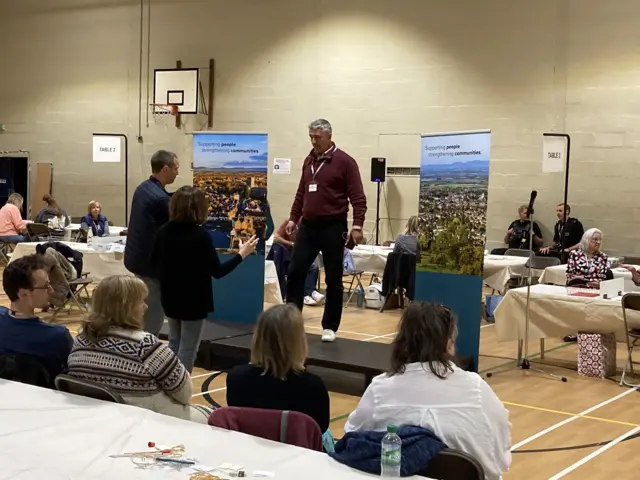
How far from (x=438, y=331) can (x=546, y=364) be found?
4.39 meters

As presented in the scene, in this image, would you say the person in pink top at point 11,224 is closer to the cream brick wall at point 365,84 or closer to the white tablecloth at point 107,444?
the cream brick wall at point 365,84

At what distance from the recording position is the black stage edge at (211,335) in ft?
20.9

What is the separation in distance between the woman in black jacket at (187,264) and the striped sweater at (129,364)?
124cm

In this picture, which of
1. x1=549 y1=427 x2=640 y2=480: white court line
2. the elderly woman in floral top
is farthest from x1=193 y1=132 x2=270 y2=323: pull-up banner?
x1=549 y1=427 x2=640 y2=480: white court line

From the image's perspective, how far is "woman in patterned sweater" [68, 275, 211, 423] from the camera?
3.14 metres

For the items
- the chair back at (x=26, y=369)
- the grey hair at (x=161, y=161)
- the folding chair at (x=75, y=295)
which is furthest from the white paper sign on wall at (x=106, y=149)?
the chair back at (x=26, y=369)

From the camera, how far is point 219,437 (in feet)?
8.98

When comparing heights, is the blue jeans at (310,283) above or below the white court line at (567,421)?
above

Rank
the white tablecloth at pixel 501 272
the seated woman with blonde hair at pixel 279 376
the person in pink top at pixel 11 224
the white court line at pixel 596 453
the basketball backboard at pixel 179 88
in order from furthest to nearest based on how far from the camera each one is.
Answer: the basketball backboard at pixel 179 88, the person in pink top at pixel 11 224, the white tablecloth at pixel 501 272, the white court line at pixel 596 453, the seated woman with blonde hair at pixel 279 376

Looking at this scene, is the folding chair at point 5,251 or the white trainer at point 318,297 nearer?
the white trainer at point 318,297

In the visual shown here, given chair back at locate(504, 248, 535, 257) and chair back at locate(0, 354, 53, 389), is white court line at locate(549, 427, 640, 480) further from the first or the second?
chair back at locate(504, 248, 535, 257)

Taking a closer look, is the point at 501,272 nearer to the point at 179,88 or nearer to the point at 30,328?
the point at 30,328

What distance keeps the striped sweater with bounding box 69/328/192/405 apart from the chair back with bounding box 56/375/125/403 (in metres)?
0.04

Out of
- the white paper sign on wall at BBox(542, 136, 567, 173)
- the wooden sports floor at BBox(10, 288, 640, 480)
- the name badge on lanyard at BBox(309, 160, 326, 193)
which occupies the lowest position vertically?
the wooden sports floor at BBox(10, 288, 640, 480)
